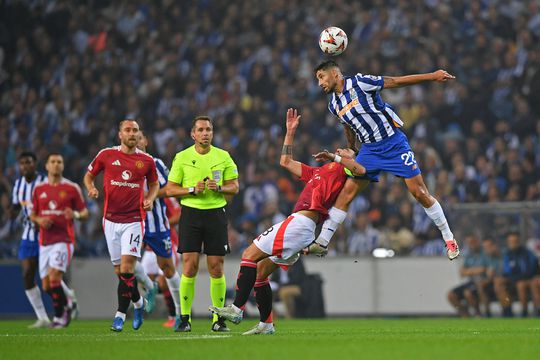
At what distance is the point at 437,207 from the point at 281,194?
8.67 metres

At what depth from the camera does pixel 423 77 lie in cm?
1088

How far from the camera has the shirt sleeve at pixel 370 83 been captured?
37.0 feet

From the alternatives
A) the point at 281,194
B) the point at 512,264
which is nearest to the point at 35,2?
the point at 281,194

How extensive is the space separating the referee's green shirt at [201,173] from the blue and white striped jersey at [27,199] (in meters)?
4.15

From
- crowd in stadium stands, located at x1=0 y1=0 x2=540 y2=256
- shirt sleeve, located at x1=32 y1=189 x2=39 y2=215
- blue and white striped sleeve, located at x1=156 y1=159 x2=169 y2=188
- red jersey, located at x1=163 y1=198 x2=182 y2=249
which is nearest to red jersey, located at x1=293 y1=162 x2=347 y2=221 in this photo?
blue and white striped sleeve, located at x1=156 y1=159 x2=169 y2=188

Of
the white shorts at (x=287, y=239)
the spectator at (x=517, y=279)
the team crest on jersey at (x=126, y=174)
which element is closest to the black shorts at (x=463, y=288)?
the spectator at (x=517, y=279)

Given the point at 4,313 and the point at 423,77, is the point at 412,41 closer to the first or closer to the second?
the point at 4,313

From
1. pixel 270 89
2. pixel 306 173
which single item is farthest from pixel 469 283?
pixel 306 173

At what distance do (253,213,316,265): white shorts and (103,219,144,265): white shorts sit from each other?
207cm

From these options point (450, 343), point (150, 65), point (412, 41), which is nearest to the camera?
point (450, 343)

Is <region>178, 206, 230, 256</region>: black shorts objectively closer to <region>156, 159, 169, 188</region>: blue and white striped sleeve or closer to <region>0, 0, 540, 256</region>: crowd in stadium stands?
<region>156, 159, 169, 188</region>: blue and white striped sleeve

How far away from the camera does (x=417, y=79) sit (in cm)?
1092

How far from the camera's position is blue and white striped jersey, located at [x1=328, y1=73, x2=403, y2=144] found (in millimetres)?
11352

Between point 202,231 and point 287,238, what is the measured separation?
185 centimetres
